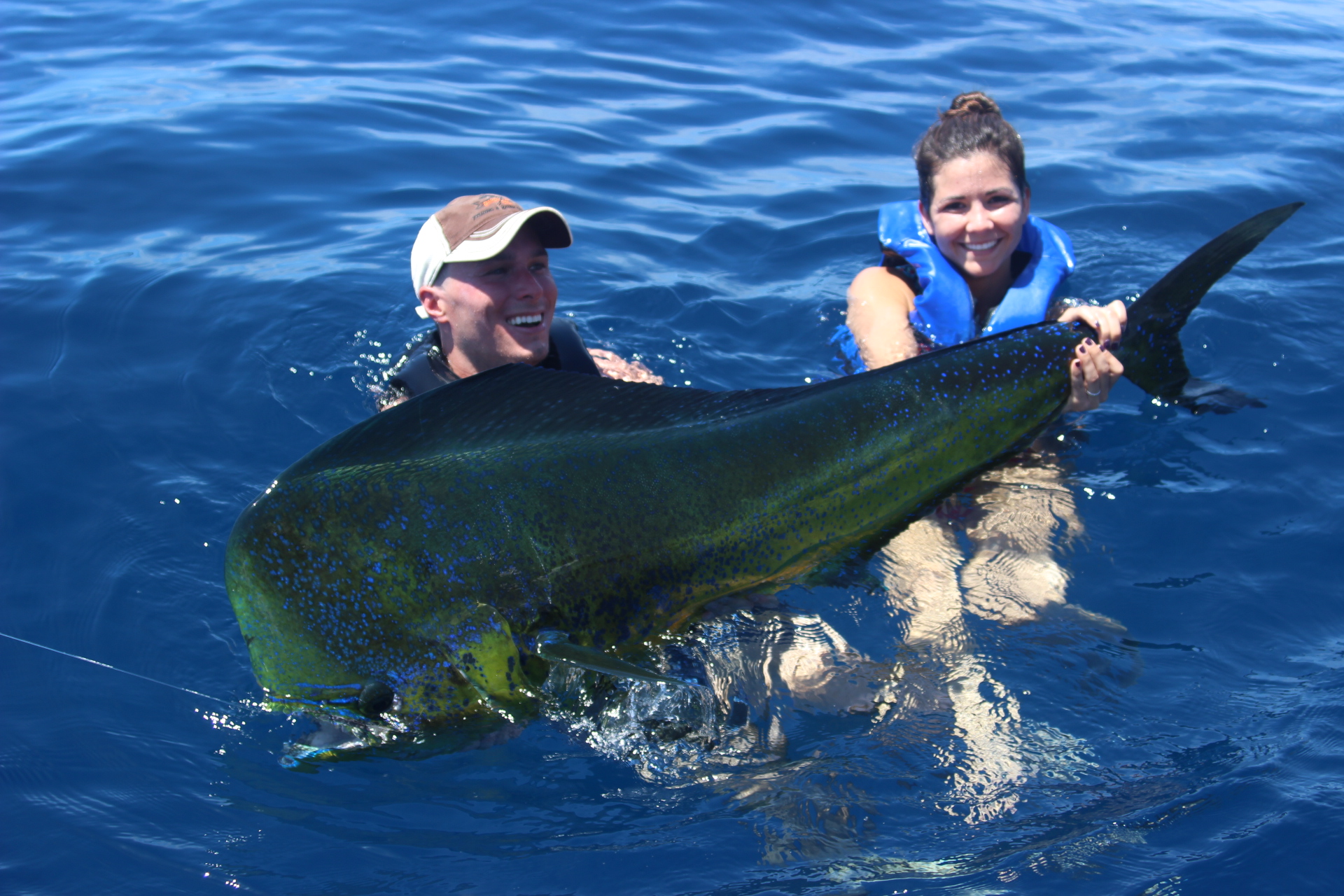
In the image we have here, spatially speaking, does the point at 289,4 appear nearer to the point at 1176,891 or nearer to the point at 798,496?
the point at 798,496

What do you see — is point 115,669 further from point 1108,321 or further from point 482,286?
point 1108,321

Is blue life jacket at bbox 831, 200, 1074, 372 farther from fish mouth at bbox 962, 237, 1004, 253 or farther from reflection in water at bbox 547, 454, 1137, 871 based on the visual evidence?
reflection in water at bbox 547, 454, 1137, 871

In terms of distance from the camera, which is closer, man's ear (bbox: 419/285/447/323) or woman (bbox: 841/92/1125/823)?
woman (bbox: 841/92/1125/823)

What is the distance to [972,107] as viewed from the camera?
4.81 meters

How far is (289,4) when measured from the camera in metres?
12.4

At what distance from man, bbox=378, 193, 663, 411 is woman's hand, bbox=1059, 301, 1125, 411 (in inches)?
58.7

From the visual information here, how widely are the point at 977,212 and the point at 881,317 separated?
627mm

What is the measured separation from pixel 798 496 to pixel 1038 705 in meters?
1.02

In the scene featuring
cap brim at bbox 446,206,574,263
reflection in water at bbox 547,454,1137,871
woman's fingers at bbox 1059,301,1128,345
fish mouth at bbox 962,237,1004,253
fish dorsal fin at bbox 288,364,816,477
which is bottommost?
reflection in water at bbox 547,454,1137,871

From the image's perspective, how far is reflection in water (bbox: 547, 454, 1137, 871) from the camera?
2.89 m

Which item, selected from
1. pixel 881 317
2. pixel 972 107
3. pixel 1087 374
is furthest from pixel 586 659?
pixel 972 107

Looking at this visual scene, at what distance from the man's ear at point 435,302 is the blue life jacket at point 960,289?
7.47 feet

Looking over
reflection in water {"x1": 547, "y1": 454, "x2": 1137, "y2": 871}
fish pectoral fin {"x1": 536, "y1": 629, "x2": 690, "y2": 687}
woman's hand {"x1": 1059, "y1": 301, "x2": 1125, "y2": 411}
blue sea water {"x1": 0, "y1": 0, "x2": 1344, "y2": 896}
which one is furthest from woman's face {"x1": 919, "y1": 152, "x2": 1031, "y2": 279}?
fish pectoral fin {"x1": 536, "y1": 629, "x2": 690, "y2": 687}

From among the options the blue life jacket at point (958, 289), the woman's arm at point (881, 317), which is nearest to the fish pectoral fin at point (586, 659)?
the woman's arm at point (881, 317)
